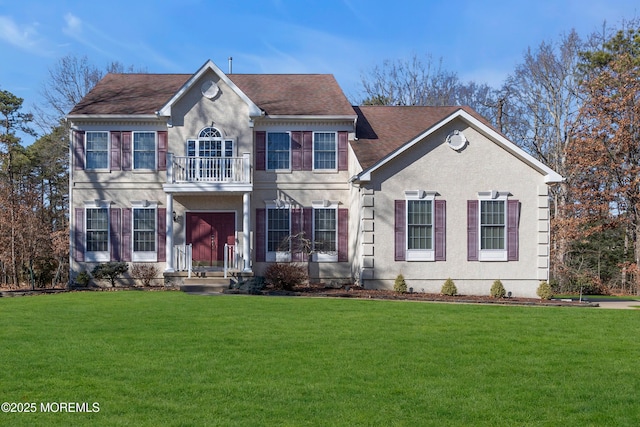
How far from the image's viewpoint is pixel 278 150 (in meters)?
24.0

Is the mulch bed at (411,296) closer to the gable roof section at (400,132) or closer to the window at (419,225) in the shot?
the window at (419,225)

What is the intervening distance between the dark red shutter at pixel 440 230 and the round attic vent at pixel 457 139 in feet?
6.25

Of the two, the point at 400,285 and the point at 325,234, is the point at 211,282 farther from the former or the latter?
the point at 400,285

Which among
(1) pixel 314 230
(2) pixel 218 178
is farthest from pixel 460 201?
(2) pixel 218 178

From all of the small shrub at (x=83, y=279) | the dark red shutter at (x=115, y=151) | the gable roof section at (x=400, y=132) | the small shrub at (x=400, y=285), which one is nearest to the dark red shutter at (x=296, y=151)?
the gable roof section at (x=400, y=132)

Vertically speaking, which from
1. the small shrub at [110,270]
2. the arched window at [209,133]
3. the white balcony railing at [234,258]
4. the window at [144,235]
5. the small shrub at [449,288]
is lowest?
the small shrub at [449,288]

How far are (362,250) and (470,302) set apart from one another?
4302 mm

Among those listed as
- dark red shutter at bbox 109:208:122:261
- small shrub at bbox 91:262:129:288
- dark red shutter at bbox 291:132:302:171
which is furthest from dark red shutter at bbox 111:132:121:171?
dark red shutter at bbox 291:132:302:171

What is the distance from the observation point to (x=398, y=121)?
85.0 feet

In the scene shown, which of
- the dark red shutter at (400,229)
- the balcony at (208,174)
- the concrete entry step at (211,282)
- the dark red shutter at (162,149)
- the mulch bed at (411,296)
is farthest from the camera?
the dark red shutter at (162,149)

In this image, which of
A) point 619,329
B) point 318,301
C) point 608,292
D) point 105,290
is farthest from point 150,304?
point 608,292

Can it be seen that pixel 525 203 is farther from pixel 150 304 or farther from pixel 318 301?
pixel 150 304

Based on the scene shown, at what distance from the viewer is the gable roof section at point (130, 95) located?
23.7 metres

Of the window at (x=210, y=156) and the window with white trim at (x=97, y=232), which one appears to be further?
the window with white trim at (x=97, y=232)
